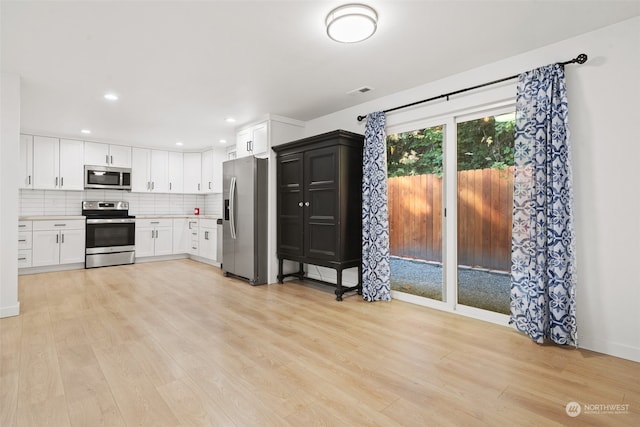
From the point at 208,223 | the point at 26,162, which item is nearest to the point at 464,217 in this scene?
the point at 208,223

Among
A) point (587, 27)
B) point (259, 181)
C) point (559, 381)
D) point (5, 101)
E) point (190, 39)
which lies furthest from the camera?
point (259, 181)

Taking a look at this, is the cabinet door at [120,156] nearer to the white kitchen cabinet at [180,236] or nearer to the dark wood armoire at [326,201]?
the white kitchen cabinet at [180,236]

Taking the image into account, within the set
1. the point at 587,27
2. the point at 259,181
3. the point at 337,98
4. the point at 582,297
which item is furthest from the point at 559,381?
the point at 259,181

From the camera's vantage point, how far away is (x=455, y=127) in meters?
3.36

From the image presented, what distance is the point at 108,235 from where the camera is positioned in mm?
6000

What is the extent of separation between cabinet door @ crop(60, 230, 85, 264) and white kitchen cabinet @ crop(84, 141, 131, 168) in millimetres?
1355

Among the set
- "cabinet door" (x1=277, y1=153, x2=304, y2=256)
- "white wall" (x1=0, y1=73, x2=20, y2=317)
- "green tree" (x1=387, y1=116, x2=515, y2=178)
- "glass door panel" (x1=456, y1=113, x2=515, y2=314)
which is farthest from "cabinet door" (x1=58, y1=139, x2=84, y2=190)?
"glass door panel" (x1=456, y1=113, x2=515, y2=314)

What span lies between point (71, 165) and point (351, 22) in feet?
19.8

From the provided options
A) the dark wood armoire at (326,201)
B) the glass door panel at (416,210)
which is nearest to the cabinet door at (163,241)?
the dark wood armoire at (326,201)

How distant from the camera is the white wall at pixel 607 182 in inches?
91.9

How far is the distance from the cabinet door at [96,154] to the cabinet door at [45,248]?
1451 millimetres

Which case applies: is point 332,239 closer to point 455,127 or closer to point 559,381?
point 455,127

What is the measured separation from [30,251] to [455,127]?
660cm

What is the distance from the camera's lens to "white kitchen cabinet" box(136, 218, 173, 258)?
251 inches
